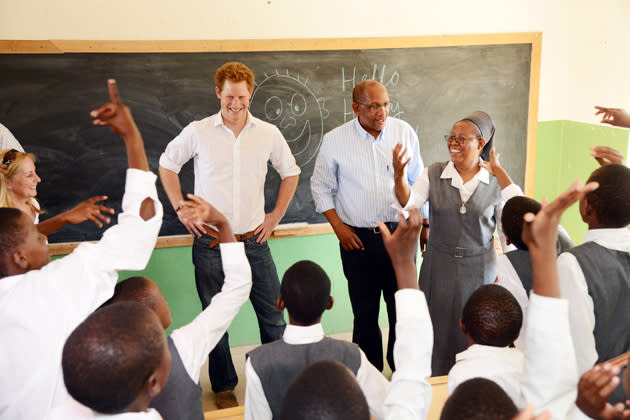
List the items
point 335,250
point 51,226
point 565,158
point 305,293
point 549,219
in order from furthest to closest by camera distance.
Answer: point 565,158 → point 335,250 → point 51,226 → point 305,293 → point 549,219

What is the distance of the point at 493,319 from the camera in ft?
5.00

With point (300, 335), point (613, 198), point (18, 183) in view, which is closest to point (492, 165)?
point (613, 198)

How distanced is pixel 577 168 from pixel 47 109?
3717 mm

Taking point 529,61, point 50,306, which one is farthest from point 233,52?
point 50,306

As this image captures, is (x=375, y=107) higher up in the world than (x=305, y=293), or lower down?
higher up

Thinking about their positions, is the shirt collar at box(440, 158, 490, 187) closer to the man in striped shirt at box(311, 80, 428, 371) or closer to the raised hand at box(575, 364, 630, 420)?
the man in striped shirt at box(311, 80, 428, 371)

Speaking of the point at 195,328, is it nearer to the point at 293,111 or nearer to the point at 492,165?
the point at 492,165

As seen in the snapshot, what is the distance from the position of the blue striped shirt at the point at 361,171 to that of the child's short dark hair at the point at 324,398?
2.05 m

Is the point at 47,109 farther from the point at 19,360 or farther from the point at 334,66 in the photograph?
the point at 19,360

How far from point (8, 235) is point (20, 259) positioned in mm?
71

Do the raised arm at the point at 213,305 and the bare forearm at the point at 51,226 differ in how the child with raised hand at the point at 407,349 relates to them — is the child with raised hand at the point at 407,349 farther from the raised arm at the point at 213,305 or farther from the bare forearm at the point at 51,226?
the bare forearm at the point at 51,226

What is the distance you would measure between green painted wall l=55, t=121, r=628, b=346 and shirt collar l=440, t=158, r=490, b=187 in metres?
1.26

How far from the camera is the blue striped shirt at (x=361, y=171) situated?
3.02 meters

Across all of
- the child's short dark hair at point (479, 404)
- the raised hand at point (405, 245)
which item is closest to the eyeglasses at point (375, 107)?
the raised hand at point (405, 245)
